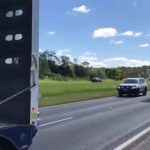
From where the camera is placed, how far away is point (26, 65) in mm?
6867

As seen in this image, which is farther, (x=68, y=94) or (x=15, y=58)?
(x=68, y=94)

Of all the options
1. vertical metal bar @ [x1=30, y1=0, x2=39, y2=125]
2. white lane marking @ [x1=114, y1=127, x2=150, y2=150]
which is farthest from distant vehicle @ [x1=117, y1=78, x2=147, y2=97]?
vertical metal bar @ [x1=30, y1=0, x2=39, y2=125]

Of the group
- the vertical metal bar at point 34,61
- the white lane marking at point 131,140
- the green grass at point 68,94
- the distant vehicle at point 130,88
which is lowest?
the white lane marking at point 131,140

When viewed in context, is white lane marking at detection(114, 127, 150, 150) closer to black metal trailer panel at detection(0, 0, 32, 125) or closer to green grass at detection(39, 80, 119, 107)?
black metal trailer panel at detection(0, 0, 32, 125)

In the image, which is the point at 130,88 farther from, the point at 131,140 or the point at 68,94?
the point at 131,140

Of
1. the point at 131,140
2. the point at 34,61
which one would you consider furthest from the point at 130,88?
the point at 34,61

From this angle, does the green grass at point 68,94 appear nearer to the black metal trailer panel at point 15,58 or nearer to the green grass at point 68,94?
the green grass at point 68,94

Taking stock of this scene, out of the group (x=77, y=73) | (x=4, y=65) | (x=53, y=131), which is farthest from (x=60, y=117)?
(x=77, y=73)

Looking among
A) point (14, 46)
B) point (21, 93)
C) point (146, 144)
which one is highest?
point (14, 46)

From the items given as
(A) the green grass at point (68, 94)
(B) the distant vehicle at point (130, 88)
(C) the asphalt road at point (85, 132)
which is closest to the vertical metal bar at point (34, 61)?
(C) the asphalt road at point (85, 132)

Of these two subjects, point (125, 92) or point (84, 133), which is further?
point (125, 92)

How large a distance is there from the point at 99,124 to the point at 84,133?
302 centimetres

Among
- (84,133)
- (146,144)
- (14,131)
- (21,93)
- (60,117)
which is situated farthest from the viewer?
(60,117)

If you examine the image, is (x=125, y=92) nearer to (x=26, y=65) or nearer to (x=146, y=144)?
(x=146, y=144)
